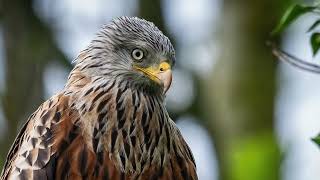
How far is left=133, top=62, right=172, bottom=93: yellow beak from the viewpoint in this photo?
288 inches

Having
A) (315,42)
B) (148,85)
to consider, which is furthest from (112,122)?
(315,42)

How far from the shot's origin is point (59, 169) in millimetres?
7285

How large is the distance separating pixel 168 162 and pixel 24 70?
182 inches

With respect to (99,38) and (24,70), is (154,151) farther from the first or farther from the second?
(24,70)

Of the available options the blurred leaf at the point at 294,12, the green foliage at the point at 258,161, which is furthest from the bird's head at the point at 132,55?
the blurred leaf at the point at 294,12

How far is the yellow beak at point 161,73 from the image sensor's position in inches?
288

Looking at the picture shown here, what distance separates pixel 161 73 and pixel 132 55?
0.35 meters

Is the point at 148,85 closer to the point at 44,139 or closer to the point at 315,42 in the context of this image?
the point at 44,139

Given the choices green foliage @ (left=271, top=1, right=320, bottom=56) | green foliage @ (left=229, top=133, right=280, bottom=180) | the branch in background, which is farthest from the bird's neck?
green foliage @ (left=271, top=1, right=320, bottom=56)

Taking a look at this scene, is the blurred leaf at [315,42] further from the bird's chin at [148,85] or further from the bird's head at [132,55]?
the bird's chin at [148,85]

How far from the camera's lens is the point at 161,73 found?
7473 millimetres

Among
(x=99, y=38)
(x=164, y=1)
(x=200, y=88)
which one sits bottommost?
(x=200, y=88)

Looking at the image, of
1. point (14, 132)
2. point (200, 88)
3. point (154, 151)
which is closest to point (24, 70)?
point (14, 132)

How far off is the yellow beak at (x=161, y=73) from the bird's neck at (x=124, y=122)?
226 mm
